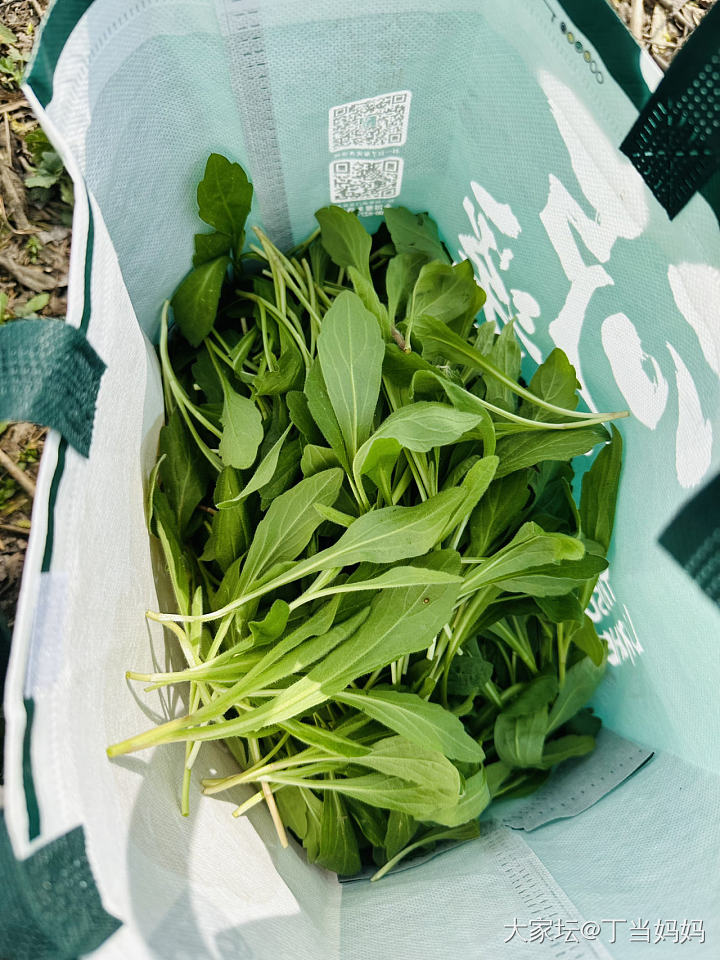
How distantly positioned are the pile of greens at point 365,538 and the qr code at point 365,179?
0.04 m

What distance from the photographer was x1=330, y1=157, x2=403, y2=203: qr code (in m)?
0.64

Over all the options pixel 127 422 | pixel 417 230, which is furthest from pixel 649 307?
pixel 127 422

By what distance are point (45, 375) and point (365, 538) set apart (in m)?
0.23

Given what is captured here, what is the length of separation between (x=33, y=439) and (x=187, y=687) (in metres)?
0.24

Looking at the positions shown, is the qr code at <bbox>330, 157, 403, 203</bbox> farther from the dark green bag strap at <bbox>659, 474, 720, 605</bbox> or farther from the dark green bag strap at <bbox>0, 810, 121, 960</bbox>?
the dark green bag strap at <bbox>0, 810, 121, 960</bbox>

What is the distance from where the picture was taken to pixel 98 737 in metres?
0.38

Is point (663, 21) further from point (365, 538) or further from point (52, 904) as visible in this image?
point (52, 904)

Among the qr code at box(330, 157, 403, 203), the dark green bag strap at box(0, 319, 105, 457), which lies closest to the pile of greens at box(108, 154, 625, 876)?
the qr code at box(330, 157, 403, 203)

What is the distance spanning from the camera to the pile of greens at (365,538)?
0.47 meters

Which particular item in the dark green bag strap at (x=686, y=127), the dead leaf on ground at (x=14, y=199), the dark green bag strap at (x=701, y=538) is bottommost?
the dead leaf on ground at (x=14, y=199)

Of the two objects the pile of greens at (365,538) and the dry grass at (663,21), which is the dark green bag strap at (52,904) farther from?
the dry grass at (663,21)

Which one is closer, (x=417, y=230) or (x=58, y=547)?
(x=58, y=547)

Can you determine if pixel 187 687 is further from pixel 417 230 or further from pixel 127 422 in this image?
pixel 417 230

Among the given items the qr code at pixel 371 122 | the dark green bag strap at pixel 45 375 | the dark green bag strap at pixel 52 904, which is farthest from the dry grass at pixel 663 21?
the dark green bag strap at pixel 52 904
